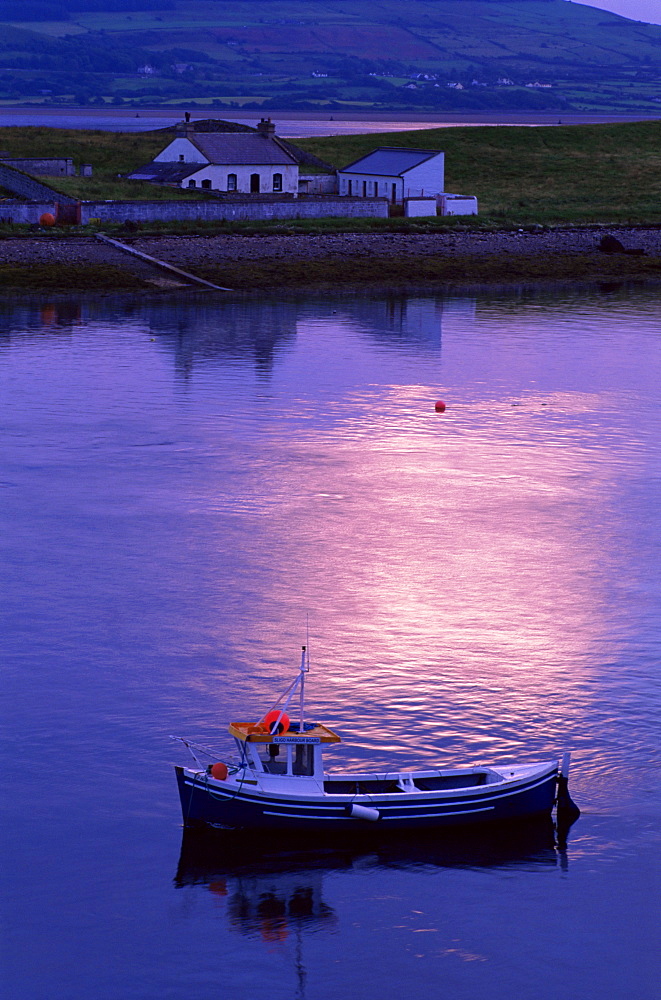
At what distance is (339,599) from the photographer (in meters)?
33.6

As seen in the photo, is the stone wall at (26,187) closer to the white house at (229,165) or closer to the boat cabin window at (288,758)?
the white house at (229,165)

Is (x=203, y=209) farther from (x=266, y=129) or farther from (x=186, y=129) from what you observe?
(x=186, y=129)

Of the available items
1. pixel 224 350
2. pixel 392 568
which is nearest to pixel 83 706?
pixel 392 568

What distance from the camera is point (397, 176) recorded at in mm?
106875

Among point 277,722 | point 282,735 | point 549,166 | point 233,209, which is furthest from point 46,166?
point 282,735

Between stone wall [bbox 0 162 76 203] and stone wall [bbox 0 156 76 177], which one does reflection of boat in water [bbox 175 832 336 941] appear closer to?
stone wall [bbox 0 162 76 203]

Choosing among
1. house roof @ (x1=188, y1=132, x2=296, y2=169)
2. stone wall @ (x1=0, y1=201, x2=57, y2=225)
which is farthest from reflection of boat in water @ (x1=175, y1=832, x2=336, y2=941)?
house roof @ (x1=188, y1=132, x2=296, y2=169)

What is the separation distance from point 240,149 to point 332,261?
19.6 meters

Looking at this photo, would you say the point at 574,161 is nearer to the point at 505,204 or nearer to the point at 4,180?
the point at 505,204

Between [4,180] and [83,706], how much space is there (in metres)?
76.3

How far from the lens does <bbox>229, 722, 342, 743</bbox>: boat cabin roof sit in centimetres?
2383

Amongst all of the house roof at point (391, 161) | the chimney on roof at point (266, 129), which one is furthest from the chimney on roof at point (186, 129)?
the house roof at point (391, 161)

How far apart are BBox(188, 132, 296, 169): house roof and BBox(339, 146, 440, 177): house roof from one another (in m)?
7.52

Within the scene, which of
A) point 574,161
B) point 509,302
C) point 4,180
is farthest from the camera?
point 574,161
